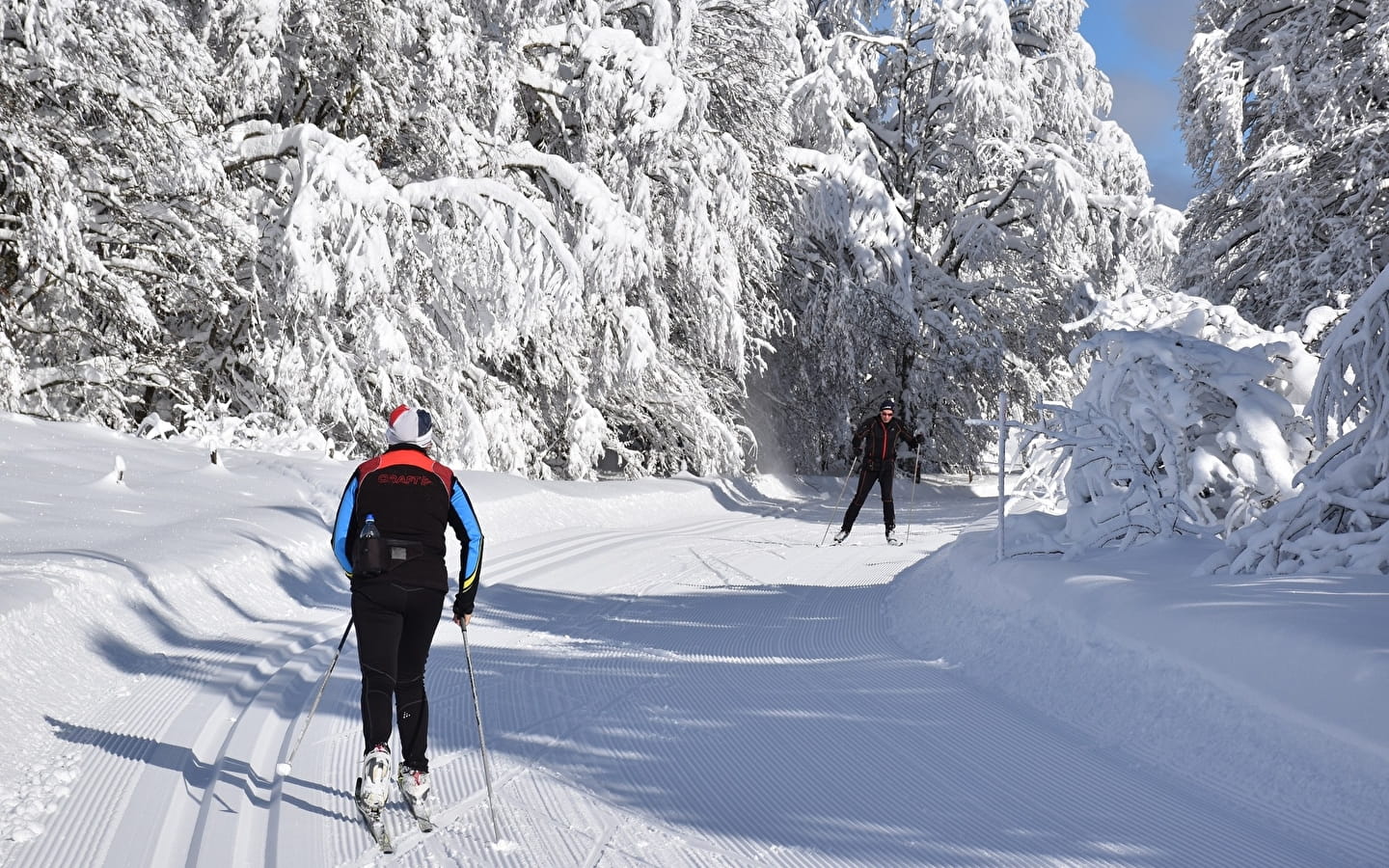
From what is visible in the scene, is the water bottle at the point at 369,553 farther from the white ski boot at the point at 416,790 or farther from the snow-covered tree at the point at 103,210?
the snow-covered tree at the point at 103,210

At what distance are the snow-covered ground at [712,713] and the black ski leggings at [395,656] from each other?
1.10ft

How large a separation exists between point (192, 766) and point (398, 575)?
1.43m

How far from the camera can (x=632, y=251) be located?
1542cm

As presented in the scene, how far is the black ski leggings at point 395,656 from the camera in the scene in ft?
13.3

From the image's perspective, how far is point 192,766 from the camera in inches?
180

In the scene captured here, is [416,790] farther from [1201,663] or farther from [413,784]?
[1201,663]

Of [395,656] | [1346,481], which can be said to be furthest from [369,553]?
[1346,481]

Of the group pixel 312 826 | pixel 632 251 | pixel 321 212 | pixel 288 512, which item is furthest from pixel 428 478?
pixel 632 251

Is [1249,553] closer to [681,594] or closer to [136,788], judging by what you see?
[681,594]

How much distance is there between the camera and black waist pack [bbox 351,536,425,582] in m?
4.01

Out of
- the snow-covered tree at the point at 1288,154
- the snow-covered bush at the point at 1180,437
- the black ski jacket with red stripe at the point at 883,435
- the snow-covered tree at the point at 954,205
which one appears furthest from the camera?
the snow-covered tree at the point at 954,205

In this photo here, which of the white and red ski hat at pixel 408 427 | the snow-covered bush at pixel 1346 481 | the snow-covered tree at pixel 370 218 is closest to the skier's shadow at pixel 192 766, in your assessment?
the white and red ski hat at pixel 408 427

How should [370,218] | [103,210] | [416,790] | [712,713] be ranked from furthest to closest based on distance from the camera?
[370,218]
[103,210]
[712,713]
[416,790]

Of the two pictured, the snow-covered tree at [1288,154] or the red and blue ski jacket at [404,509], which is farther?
the snow-covered tree at [1288,154]
